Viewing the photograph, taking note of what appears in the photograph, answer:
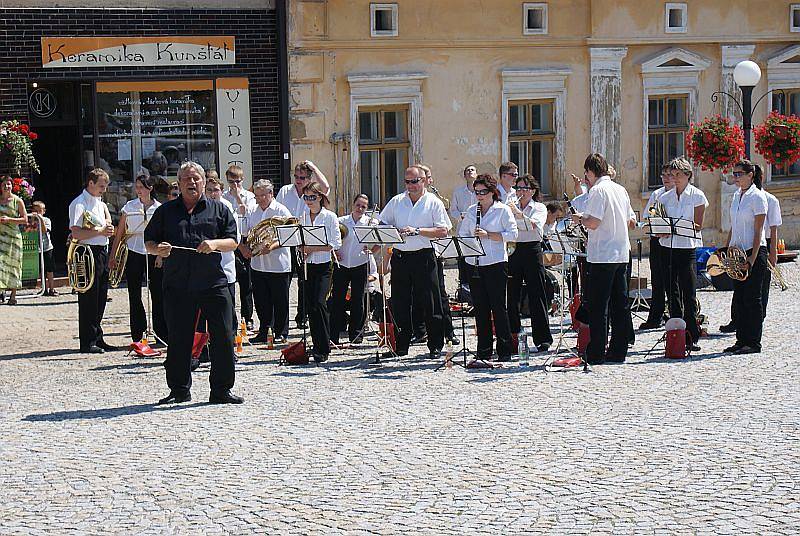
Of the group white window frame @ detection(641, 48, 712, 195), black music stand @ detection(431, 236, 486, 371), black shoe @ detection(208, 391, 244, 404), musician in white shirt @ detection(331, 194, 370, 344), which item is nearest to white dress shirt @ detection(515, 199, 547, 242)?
black music stand @ detection(431, 236, 486, 371)

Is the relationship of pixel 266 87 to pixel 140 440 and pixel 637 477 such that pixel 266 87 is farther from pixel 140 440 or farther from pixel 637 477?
pixel 637 477

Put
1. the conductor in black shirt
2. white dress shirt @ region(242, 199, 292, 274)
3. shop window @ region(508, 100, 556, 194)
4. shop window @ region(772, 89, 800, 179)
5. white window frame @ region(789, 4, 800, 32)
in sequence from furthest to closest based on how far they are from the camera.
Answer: shop window @ region(772, 89, 800, 179) < white window frame @ region(789, 4, 800, 32) < shop window @ region(508, 100, 556, 194) < white dress shirt @ region(242, 199, 292, 274) < the conductor in black shirt

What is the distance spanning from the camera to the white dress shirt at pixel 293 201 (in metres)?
14.8

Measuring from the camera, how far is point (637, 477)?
848 cm

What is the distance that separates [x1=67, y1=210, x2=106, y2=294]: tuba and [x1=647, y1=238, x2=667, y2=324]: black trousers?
232 inches

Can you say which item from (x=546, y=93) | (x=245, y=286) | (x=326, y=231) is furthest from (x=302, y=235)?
(x=546, y=93)

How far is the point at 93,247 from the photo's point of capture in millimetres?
13953

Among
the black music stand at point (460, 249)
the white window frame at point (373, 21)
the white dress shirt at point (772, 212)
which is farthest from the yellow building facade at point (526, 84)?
the white dress shirt at point (772, 212)

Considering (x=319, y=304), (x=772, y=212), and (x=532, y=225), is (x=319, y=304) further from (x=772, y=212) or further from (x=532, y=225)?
(x=772, y=212)

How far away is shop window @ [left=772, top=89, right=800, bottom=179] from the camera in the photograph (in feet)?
83.6

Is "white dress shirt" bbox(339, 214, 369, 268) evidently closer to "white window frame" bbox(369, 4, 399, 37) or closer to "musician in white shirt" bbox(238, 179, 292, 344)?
"musician in white shirt" bbox(238, 179, 292, 344)

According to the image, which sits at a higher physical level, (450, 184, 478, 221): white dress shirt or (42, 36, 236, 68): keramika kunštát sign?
(42, 36, 236, 68): keramika kunštát sign

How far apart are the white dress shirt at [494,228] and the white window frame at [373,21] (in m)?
9.09

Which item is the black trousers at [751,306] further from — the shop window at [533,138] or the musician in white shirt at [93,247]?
the shop window at [533,138]
